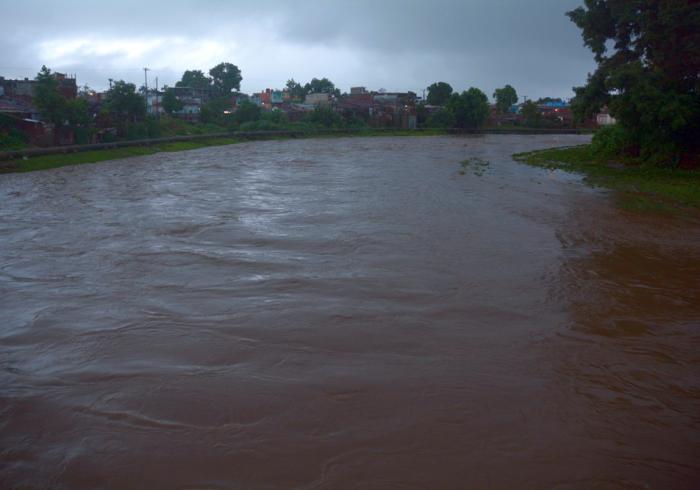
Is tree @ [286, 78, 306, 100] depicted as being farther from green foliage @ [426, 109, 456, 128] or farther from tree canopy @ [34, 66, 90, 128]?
tree canopy @ [34, 66, 90, 128]

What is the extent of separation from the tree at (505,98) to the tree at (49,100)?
67.6 m

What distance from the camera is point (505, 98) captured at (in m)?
84.2

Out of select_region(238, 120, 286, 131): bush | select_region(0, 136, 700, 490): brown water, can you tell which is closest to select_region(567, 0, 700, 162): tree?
select_region(0, 136, 700, 490): brown water

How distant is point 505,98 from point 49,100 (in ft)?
230

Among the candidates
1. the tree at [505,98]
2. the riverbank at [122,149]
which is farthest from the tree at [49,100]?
the tree at [505,98]

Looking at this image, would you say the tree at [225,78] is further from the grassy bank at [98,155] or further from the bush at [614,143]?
the bush at [614,143]

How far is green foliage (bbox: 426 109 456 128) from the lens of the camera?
59781 millimetres

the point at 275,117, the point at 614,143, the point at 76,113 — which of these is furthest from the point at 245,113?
the point at 614,143

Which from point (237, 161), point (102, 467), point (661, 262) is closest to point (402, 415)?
point (102, 467)

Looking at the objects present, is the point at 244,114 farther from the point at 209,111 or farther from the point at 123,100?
the point at 123,100

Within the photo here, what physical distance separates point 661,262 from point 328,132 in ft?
142

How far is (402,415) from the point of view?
4293 millimetres

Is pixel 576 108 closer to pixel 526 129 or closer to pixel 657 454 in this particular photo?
pixel 657 454

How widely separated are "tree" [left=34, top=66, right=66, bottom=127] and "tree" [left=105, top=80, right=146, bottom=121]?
497 centimetres
